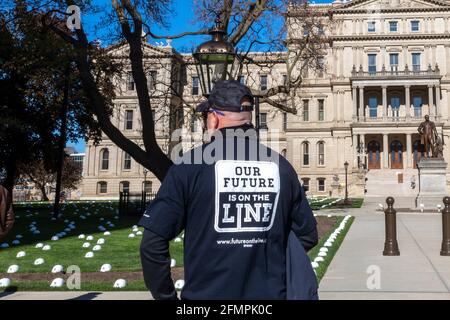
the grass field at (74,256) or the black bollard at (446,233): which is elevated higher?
the black bollard at (446,233)

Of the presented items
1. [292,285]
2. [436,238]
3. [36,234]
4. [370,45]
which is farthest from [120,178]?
[292,285]

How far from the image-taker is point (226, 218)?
2.76 meters

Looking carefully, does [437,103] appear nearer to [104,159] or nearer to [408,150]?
[408,150]

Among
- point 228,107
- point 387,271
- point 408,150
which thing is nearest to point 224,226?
point 228,107

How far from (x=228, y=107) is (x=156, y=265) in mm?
1016

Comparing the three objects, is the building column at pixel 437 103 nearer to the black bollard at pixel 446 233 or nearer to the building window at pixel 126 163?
the building window at pixel 126 163

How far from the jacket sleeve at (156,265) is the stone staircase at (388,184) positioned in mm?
42481

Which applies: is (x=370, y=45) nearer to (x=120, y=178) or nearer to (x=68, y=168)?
(x=120, y=178)

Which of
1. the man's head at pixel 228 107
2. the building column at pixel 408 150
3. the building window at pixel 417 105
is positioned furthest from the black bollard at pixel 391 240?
the building window at pixel 417 105

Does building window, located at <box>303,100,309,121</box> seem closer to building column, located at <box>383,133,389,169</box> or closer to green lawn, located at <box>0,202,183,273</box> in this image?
building column, located at <box>383,133,389,169</box>

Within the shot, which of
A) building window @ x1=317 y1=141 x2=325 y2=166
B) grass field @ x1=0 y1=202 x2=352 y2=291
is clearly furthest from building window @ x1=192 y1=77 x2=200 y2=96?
grass field @ x1=0 y1=202 x2=352 y2=291

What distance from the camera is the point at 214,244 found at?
274 cm

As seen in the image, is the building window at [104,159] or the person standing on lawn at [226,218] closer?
the person standing on lawn at [226,218]

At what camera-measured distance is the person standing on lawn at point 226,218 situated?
8.88 feet
